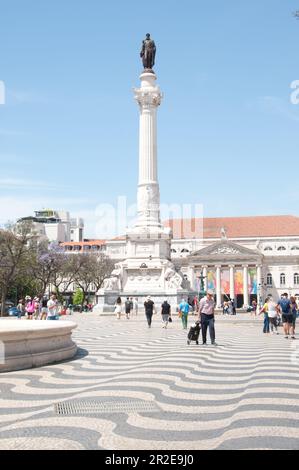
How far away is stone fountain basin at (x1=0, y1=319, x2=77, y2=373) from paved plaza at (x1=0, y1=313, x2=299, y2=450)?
13.3 inches

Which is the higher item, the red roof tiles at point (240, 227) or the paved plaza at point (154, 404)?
the red roof tiles at point (240, 227)

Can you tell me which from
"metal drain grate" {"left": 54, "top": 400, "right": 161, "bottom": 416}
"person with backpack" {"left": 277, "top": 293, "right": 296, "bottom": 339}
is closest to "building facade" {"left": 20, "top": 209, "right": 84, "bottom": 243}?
"person with backpack" {"left": 277, "top": 293, "right": 296, "bottom": 339}

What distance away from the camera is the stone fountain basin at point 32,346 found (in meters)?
10.5

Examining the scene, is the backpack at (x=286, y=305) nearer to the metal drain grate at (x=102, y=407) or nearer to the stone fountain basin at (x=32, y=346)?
the stone fountain basin at (x=32, y=346)

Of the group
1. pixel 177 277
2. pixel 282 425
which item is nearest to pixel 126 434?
pixel 282 425

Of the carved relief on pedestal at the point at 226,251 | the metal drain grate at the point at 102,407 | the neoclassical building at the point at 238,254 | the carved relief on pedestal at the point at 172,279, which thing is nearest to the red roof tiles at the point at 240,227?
the neoclassical building at the point at 238,254

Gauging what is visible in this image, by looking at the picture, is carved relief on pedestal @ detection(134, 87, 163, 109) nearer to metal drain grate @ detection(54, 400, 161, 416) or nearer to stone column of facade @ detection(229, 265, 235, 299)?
metal drain grate @ detection(54, 400, 161, 416)

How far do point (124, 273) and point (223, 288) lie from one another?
4919 cm

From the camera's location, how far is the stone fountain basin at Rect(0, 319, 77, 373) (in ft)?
34.4

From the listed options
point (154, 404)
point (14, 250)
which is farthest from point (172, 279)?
point (154, 404)

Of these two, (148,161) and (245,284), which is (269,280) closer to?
(245,284)

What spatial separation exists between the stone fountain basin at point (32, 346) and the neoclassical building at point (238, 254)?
→ 7775 centimetres

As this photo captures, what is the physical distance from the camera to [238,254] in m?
94.4

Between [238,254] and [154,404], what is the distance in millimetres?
88228
